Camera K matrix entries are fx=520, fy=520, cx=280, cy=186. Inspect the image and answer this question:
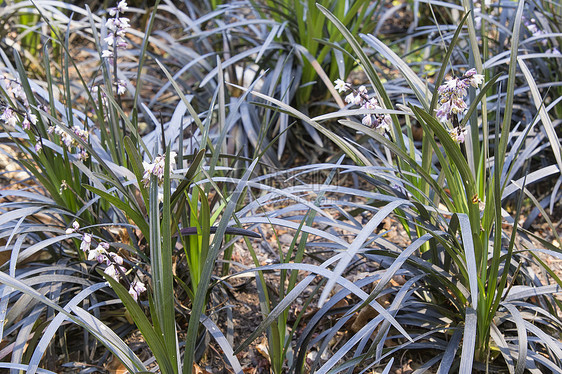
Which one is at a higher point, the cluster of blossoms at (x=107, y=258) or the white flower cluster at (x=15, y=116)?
the white flower cluster at (x=15, y=116)

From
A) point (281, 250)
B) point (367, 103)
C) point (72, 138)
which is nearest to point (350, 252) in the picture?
point (281, 250)

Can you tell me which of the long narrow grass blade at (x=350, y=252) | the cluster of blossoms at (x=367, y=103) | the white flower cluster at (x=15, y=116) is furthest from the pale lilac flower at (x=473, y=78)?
the white flower cluster at (x=15, y=116)

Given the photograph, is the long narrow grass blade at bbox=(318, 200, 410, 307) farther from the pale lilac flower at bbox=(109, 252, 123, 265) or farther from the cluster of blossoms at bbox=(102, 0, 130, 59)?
the cluster of blossoms at bbox=(102, 0, 130, 59)

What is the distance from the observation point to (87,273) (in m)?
1.82

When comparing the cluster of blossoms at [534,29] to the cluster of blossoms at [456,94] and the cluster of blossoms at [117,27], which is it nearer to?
the cluster of blossoms at [456,94]

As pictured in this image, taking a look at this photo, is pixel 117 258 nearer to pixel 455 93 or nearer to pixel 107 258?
pixel 107 258

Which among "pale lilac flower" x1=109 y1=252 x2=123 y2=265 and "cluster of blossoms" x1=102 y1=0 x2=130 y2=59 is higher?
"cluster of blossoms" x1=102 y1=0 x2=130 y2=59

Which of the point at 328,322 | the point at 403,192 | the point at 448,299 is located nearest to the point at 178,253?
the point at 328,322

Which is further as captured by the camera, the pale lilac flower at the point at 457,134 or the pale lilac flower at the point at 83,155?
the pale lilac flower at the point at 83,155

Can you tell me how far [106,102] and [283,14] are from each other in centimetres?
123

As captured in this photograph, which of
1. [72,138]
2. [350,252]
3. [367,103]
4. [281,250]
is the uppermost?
[367,103]

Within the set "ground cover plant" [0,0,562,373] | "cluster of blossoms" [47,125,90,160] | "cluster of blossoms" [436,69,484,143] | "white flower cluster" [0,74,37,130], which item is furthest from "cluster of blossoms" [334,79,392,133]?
"white flower cluster" [0,74,37,130]

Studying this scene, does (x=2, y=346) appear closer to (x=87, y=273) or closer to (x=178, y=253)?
(x=87, y=273)

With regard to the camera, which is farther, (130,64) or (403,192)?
(130,64)
